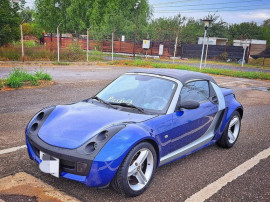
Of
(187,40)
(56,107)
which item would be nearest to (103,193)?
(56,107)

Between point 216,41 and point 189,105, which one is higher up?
point 216,41

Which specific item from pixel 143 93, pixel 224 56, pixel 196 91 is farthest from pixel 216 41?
pixel 143 93

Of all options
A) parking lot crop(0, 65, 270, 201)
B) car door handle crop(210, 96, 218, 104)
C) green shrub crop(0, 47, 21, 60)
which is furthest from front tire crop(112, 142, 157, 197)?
green shrub crop(0, 47, 21, 60)

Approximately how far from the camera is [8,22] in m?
18.8

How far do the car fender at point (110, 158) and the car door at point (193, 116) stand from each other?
2.79ft

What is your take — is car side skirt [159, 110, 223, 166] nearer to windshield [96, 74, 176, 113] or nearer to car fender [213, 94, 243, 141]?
A: car fender [213, 94, 243, 141]

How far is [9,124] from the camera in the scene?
5.56 m

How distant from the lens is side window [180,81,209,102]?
156 inches

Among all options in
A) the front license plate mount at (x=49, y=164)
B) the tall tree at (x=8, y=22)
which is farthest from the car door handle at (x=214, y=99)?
the tall tree at (x=8, y=22)

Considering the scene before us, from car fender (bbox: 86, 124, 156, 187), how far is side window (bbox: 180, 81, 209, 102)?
1.33 metres

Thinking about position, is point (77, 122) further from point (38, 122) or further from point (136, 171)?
point (136, 171)

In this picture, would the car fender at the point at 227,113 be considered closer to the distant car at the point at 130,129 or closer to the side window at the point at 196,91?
the distant car at the point at 130,129

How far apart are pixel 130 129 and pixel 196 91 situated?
170 cm

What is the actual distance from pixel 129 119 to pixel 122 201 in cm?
95
